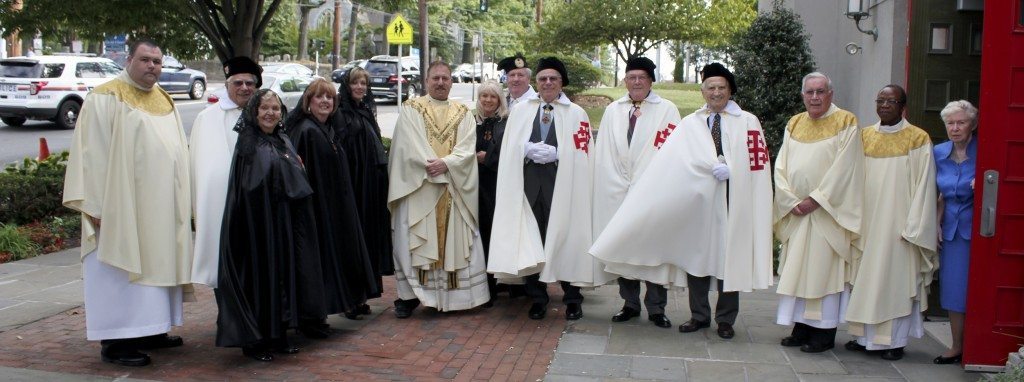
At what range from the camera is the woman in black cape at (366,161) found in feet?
24.2

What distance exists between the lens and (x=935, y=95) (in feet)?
25.5

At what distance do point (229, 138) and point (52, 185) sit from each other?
575 cm

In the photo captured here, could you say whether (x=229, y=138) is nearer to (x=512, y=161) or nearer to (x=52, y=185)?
(x=512, y=161)

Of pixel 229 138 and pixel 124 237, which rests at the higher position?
pixel 229 138

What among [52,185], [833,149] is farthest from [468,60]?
[833,149]

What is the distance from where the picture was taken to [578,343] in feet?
22.3

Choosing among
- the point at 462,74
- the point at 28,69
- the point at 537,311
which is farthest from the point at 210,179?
the point at 462,74

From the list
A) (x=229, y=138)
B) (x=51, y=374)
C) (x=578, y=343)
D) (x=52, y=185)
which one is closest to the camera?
(x=51, y=374)

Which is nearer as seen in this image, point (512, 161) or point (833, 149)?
point (833, 149)

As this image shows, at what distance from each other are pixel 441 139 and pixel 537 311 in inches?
56.7

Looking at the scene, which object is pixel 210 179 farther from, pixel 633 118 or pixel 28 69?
pixel 28 69

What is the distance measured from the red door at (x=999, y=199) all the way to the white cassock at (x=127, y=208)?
4.58 m

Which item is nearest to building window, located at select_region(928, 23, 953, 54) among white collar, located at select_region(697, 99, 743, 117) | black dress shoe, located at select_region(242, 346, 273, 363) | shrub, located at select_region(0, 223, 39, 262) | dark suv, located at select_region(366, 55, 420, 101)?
white collar, located at select_region(697, 99, 743, 117)

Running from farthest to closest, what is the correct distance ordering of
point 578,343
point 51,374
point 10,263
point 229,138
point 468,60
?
point 468,60 < point 10,263 < point 578,343 < point 229,138 < point 51,374
